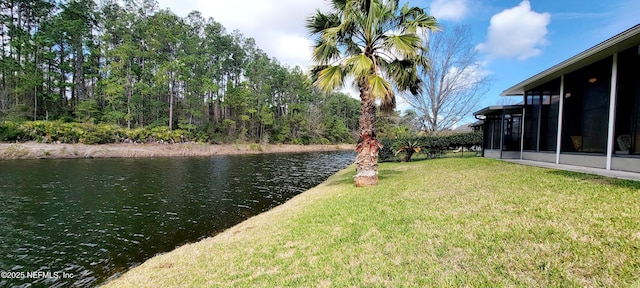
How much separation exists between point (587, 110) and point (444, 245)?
7547mm

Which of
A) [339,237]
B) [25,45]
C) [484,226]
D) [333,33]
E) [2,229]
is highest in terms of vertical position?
[25,45]

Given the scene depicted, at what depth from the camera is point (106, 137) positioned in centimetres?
2184

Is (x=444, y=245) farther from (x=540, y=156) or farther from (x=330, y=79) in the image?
(x=540, y=156)

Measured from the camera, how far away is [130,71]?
26.6 m

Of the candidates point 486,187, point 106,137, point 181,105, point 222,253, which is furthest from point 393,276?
point 181,105

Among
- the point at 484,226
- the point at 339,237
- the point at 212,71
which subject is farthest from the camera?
the point at 212,71

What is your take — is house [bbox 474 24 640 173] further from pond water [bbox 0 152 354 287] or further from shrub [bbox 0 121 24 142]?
shrub [bbox 0 121 24 142]

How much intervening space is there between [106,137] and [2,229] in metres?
20.4

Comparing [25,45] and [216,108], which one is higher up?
[25,45]

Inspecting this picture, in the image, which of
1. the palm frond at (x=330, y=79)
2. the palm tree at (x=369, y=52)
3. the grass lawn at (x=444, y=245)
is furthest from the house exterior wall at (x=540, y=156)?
the palm frond at (x=330, y=79)

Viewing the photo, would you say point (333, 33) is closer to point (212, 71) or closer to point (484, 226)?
point (484, 226)

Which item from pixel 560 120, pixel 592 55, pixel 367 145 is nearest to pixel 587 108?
pixel 560 120

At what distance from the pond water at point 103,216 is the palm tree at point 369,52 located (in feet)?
12.7

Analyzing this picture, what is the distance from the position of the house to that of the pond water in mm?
8826
